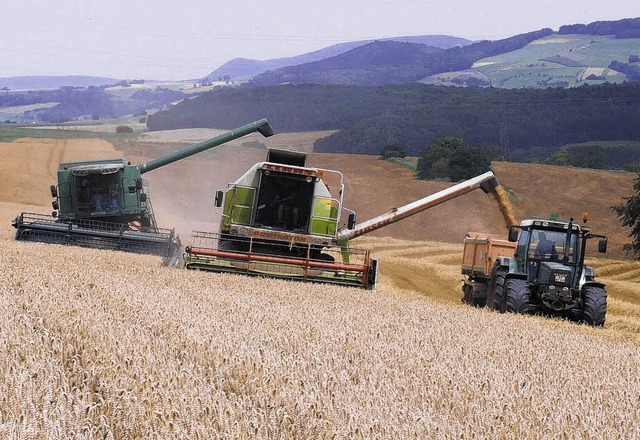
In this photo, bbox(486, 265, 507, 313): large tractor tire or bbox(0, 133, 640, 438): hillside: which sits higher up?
bbox(0, 133, 640, 438): hillside

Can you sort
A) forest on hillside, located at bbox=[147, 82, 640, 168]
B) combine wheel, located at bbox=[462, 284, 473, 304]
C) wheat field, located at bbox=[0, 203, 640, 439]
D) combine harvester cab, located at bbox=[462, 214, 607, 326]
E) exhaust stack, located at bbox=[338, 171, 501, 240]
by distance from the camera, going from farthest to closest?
forest on hillside, located at bbox=[147, 82, 640, 168]
combine wheel, located at bbox=[462, 284, 473, 304]
exhaust stack, located at bbox=[338, 171, 501, 240]
combine harvester cab, located at bbox=[462, 214, 607, 326]
wheat field, located at bbox=[0, 203, 640, 439]

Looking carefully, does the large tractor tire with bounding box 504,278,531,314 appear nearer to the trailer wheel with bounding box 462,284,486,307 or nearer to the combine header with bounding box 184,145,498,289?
the combine header with bounding box 184,145,498,289

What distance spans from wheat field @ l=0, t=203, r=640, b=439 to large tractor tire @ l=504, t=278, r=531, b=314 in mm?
3183

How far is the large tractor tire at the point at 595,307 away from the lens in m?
15.9

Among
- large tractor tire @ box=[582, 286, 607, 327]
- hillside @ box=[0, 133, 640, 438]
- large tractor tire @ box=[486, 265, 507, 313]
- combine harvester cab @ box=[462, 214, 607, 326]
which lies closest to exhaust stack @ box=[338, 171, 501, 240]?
large tractor tire @ box=[486, 265, 507, 313]

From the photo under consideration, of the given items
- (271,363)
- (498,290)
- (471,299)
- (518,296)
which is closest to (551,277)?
(518,296)

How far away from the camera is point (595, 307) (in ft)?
52.2

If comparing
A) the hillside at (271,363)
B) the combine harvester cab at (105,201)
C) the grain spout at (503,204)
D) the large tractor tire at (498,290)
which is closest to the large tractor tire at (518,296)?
the large tractor tire at (498,290)

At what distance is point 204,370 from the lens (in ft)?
20.1

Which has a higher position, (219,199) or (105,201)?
(219,199)

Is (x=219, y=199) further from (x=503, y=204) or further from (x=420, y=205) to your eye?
(x=503, y=204)

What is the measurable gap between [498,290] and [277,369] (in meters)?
11.5

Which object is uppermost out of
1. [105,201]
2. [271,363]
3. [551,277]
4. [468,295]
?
[271,363]

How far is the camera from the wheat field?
4.55m
